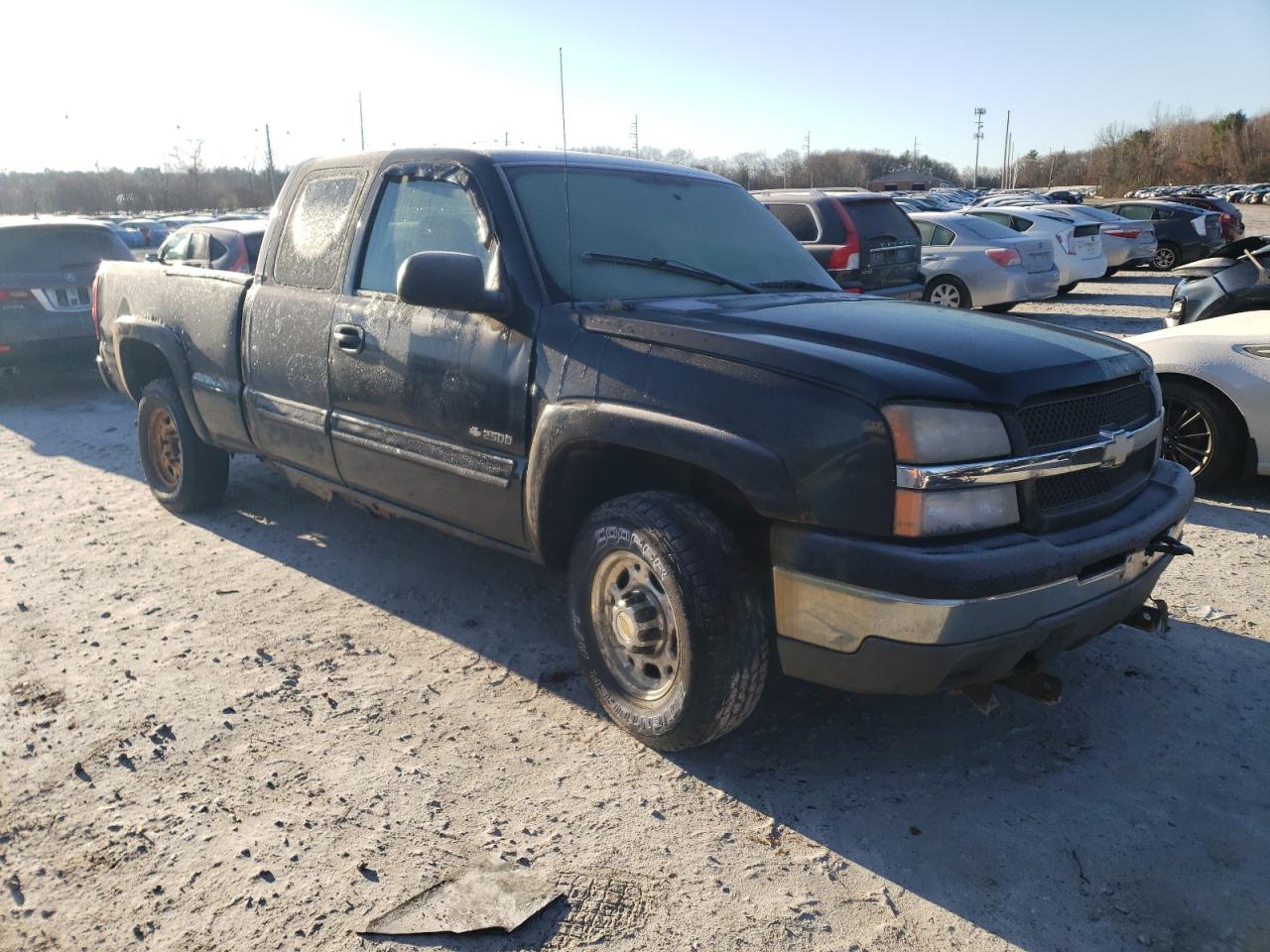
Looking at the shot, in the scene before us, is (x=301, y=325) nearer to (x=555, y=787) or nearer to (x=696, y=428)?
(x=696, y=428)

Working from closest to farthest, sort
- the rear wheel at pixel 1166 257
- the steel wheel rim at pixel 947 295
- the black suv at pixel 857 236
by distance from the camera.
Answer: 1. the black suv at pixel 857 236
2. the steel wheel rim at pixel 947 295
3. the rear wheel at pixel 1166 257

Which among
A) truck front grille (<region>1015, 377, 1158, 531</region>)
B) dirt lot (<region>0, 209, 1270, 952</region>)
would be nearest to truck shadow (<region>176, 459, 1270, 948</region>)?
dirt lot (<region>0, 209, 1270, 952</region>)

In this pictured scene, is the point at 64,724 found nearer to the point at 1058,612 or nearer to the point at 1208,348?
the point at 1058,612

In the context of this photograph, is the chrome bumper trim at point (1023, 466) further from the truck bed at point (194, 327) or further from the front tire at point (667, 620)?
the truck bed at point (194, 327)

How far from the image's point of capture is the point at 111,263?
640cm

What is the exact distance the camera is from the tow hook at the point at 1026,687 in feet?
9.89

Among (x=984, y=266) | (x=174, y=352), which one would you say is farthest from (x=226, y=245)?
(x=984, y=266)

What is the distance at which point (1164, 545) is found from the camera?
326 centimetres

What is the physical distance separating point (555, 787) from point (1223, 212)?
26685 millimetres

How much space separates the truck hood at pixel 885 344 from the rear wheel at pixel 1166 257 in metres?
22.6

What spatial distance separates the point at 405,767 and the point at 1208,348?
5.20m

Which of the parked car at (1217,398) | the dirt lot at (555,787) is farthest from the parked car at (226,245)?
the parked car at (1217,398)

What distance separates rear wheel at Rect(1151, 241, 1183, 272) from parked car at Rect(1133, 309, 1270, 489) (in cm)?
1933

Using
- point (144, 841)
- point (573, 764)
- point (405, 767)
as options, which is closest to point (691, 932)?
point (573, 764)
